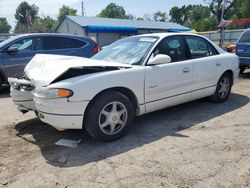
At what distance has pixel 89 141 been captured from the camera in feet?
13.4

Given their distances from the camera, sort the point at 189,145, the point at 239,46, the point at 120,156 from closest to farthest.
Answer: the point at 120,156
the point at 189,145
the point at 239,46

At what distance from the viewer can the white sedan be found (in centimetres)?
363

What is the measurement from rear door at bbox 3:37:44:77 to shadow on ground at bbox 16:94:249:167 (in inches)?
133

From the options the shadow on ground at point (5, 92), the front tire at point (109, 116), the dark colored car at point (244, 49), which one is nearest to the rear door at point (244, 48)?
the dark colored car at point (244, 49)

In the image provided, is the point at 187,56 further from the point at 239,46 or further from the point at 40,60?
the point at 239,46

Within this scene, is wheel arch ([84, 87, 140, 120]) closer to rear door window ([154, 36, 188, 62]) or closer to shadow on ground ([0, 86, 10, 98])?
rear door window ([154, 36, 188, 62])

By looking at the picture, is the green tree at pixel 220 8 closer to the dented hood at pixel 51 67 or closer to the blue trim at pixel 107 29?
the blue trim at pixel 107 29

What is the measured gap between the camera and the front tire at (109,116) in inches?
148

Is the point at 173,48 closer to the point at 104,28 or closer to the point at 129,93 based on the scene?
the point at 129,93

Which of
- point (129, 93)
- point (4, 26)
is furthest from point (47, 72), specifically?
point (4, 26)

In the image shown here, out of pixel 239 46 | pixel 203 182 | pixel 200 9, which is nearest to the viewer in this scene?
pixel 203 182

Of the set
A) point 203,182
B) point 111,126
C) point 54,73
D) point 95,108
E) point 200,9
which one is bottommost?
point 203,182

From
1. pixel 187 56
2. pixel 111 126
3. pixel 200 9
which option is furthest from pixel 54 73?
pixel 200 9

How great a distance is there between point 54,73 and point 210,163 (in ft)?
7.74
